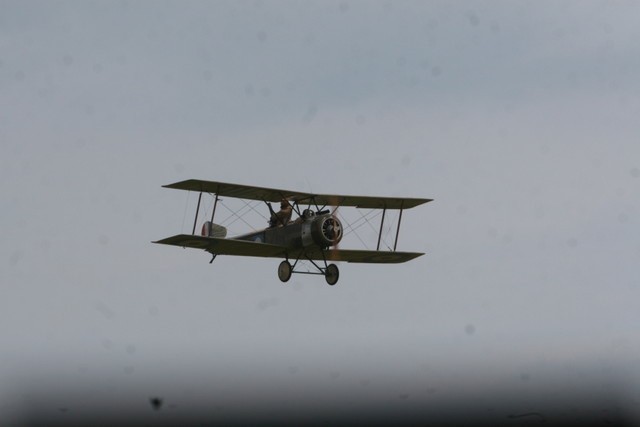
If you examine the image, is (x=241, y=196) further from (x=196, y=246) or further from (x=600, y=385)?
(x=600, y=385)

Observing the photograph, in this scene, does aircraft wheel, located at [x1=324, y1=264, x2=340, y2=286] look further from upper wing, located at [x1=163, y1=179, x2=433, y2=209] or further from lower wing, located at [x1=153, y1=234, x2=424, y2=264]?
upper wing, located at [x1=163, y1=179, x2=433, y2=209]

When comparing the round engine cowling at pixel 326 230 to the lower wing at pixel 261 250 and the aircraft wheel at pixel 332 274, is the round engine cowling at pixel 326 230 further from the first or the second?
the aircraft wheel at pixel 332 274

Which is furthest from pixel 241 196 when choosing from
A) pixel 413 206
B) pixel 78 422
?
pixel 78 422

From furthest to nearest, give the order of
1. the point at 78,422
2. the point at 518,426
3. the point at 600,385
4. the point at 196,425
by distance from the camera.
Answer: the point at 78,422
the point at 600,385
the point at 196,425
the point at 518,426

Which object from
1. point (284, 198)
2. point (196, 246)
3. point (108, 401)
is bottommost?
point (108, 401)

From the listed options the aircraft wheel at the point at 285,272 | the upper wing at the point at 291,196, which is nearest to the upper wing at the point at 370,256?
the aircraft wheel at the point at 285,272

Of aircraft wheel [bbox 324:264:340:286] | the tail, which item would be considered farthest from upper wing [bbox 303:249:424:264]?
the tail

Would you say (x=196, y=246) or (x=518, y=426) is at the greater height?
(x=196, y=246)
